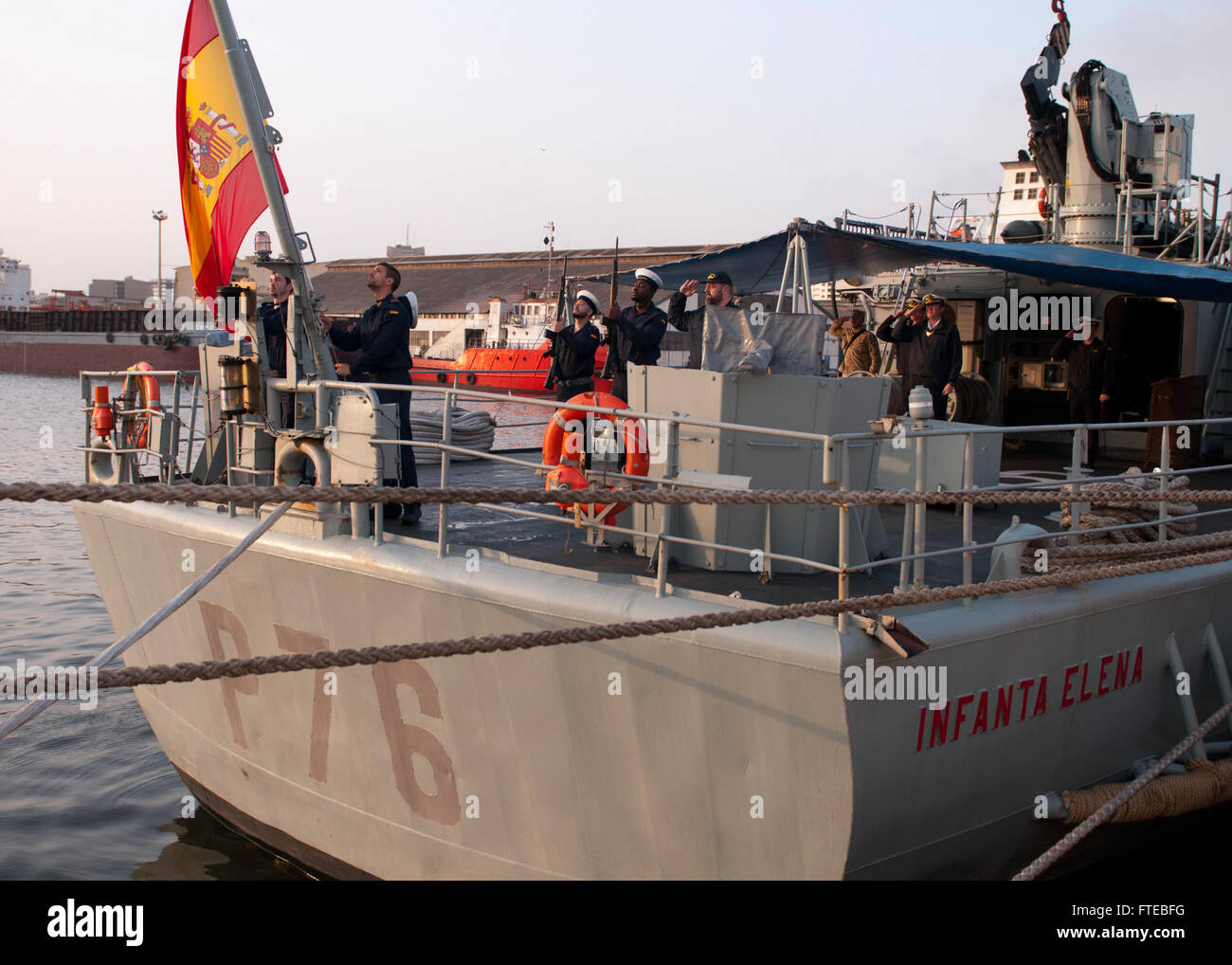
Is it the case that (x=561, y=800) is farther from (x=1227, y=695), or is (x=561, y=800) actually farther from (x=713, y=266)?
(x=713, y=266)

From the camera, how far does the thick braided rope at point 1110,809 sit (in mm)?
4543

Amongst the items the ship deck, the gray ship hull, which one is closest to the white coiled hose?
the ship deck

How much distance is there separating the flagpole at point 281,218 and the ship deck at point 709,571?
1137 mm

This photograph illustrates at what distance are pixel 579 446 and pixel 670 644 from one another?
194cm

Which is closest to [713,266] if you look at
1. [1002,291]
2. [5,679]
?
[1002,291]

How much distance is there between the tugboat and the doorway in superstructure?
5.64 metres

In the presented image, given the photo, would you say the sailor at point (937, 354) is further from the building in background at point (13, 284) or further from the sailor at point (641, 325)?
the building in background at point (13, 284)

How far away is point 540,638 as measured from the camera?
3.60 metres

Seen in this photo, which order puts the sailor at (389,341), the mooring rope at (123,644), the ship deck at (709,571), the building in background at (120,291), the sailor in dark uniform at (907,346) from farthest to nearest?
the building in background at (120,291)
the sailor in dark uniform at (907,346)
the sailor at (389,341)
the ship deck at (709,571)
the mooring rope at (123,644)

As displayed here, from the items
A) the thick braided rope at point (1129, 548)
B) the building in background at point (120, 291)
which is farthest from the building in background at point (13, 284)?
the thick braided rope at point (1129, 548)

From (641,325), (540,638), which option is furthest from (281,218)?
(540,638)

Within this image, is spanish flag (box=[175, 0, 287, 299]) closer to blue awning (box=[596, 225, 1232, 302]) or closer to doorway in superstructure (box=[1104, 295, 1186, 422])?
blue awning (box=[596, 225, 1232, 302])

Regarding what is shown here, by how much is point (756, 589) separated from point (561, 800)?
1419mm
